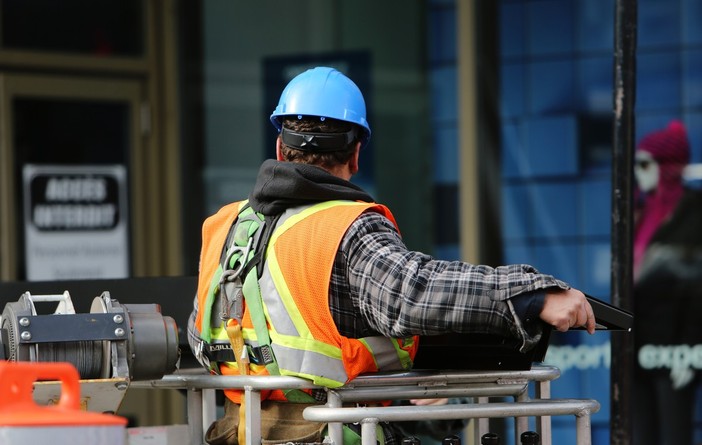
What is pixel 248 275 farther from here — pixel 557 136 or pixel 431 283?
pixel 557 136

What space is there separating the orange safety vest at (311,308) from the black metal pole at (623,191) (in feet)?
2.76

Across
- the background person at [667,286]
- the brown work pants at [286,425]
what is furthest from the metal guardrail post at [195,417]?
the background person at [667,286]

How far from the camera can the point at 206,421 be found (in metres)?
3.81

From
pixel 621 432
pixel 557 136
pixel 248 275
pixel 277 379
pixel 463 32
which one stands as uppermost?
pixel 463 32

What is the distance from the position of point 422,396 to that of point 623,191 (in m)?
1.04

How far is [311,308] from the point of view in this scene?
3.38 m

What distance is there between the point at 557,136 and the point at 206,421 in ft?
12.3

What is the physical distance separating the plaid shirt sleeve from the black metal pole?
0.85 metres

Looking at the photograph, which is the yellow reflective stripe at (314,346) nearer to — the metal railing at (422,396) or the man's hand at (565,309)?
the metal railing at (422,396)

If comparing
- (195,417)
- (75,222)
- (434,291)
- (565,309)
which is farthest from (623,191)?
(75,222)

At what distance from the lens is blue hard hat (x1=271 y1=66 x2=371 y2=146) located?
3.62m

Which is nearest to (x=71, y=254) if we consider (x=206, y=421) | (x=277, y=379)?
(x=206, y=421)

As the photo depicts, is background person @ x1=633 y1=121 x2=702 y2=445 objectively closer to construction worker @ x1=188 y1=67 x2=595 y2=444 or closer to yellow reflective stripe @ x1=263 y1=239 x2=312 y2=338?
construction worker @ x1=188 y1=67 x2=595 y2=444

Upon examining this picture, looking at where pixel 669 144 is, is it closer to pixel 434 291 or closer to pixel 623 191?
pixel 623 191
